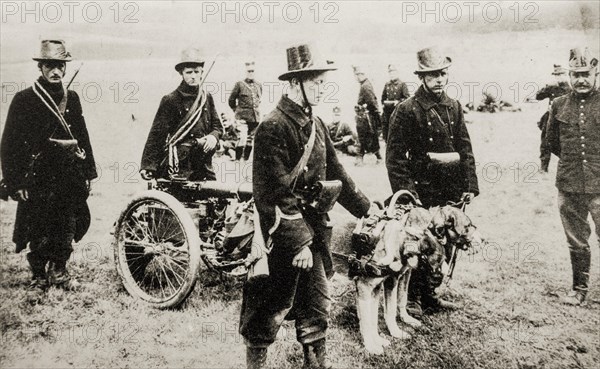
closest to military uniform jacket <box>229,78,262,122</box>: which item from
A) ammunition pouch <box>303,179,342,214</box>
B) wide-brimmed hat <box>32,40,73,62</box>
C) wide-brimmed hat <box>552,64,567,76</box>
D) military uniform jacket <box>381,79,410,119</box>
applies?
military uniform jacket <box>381,79,410,119</box>

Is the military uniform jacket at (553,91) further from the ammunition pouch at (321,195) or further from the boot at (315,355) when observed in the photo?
the boot at (315,355)

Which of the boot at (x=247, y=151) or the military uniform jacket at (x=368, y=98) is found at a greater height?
the military uniform jacket at (x=368, y=98)

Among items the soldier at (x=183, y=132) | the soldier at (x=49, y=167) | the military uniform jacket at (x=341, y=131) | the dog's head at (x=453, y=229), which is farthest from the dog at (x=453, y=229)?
the military uniform jacket at (x=341, y=131)

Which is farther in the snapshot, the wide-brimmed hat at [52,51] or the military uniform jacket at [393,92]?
the military uniform jacket at [393,92]

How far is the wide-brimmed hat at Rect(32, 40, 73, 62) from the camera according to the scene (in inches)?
157

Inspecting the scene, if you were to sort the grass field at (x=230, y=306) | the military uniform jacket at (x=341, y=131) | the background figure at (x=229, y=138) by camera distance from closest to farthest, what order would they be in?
the grass field at (x=230, y=306) < the background figure at (x=229, y=138) < the military uniform jacket at (x=341, y=131)

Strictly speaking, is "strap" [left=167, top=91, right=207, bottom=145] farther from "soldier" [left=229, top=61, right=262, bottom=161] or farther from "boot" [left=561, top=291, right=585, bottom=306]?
"soldier" [left=229, top=61, right=262, bottom=161]

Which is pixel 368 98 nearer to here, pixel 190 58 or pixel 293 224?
pixel 190 58

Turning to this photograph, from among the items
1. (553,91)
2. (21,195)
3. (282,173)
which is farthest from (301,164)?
(553,91)

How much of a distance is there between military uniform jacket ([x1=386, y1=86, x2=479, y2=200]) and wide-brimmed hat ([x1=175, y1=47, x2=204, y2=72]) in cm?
169

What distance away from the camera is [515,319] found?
14.5 feet

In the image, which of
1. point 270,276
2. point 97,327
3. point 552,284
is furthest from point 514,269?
point 97,327

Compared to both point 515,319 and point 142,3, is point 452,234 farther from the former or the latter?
point 142,3

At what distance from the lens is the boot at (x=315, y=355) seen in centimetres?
346
